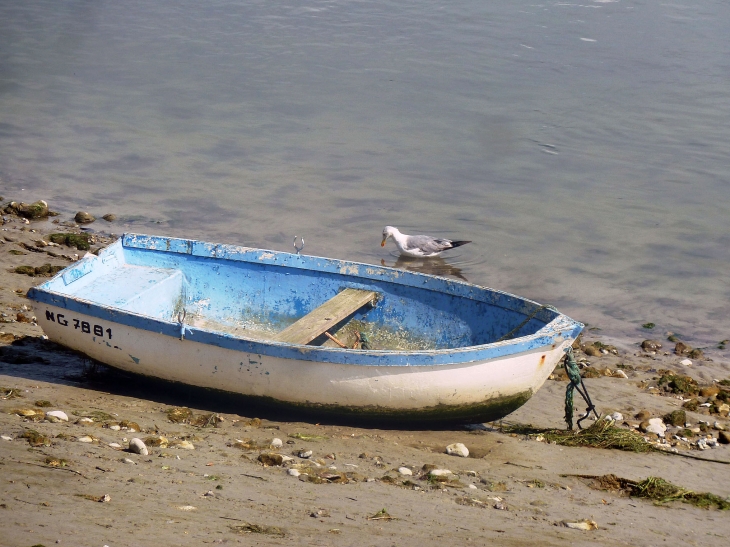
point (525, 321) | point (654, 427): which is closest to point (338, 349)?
point (525, 321)

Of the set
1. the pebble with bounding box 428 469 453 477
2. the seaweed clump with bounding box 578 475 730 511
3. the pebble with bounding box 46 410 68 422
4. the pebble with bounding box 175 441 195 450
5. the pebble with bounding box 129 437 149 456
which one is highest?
the pebble with bounding box 129 437 149 456

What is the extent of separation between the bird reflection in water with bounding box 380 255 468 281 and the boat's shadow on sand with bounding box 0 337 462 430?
15.9 ft

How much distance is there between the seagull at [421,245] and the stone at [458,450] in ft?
17.5

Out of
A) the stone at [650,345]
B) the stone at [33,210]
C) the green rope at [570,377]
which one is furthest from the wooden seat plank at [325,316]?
the stone at [33,210]

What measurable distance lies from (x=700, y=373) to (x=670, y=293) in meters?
2.48

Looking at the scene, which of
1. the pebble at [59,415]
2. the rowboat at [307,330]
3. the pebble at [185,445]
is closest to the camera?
the pebble at [185,445]

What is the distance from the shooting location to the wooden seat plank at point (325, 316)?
299 inches

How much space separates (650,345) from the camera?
9.87 meters

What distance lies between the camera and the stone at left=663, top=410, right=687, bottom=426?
25.6 feet

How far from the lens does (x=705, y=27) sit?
21.8 m

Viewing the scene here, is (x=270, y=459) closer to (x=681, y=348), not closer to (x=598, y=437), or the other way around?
(x=598, y=437)

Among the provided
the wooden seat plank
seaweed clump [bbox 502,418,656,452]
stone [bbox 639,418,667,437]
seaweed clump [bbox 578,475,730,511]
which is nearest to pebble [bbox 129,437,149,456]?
the wooden seat plank

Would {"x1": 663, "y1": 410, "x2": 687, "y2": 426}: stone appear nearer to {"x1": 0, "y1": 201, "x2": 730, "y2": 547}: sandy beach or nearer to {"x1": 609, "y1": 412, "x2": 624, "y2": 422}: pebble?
{"x1": 0, "y1": 201, "x2": 730, "y2": 547}: sandy beach

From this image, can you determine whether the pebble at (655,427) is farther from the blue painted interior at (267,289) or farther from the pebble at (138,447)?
the pebble at (138,447)
